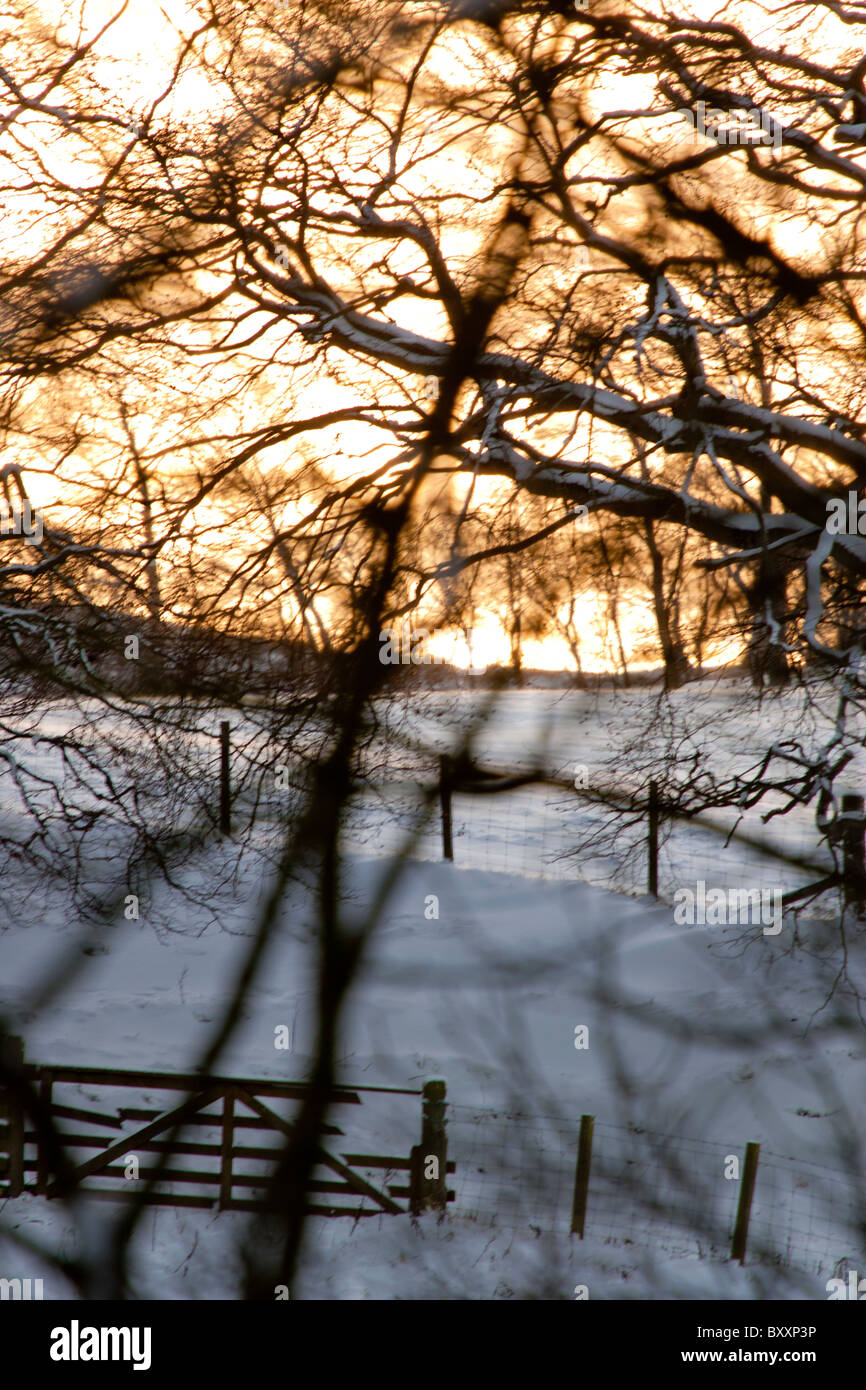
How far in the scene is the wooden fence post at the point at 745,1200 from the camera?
423cm

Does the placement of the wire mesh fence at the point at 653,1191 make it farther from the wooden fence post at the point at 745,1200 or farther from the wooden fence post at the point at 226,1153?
the wooden fence post at the point at 226,1153

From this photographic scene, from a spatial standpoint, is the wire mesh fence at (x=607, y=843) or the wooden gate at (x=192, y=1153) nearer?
the wooden gate at (x=192, y=1153)

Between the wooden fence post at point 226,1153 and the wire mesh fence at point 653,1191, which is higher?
the wooden fence post at point 226,1153

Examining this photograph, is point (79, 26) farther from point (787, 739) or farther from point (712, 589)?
point (787, 739)

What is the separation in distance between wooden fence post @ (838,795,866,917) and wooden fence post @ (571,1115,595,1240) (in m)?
1.69

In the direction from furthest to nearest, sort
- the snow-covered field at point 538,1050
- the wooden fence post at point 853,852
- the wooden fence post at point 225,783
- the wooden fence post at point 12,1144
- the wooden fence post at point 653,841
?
the wooden fence post at point 653,841 → the wooden fence post at point 853,852 → the wooden fence post at point 225,783 → the snow-covered field at point 538,1050 → the wooden fence post at point 12,1144

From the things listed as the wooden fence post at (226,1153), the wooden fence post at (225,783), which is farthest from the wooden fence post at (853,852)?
the wooden fence post at (226,1153)

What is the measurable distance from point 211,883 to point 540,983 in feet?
6.93

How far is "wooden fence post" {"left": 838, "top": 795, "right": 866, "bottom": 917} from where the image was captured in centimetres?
448

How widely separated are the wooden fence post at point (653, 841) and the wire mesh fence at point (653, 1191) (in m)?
1.44

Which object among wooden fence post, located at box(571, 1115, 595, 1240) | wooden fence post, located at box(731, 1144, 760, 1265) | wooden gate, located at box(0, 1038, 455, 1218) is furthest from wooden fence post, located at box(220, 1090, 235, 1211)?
wooden fence post, located at box(731, 1144, 760, 1265)

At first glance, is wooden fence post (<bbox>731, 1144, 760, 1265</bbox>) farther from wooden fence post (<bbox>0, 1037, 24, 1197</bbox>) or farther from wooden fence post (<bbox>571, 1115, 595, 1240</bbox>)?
wooden fence post (<bbox>0, 1037, 24, 1197</bbox>)

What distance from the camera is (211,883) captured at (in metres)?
4.80
